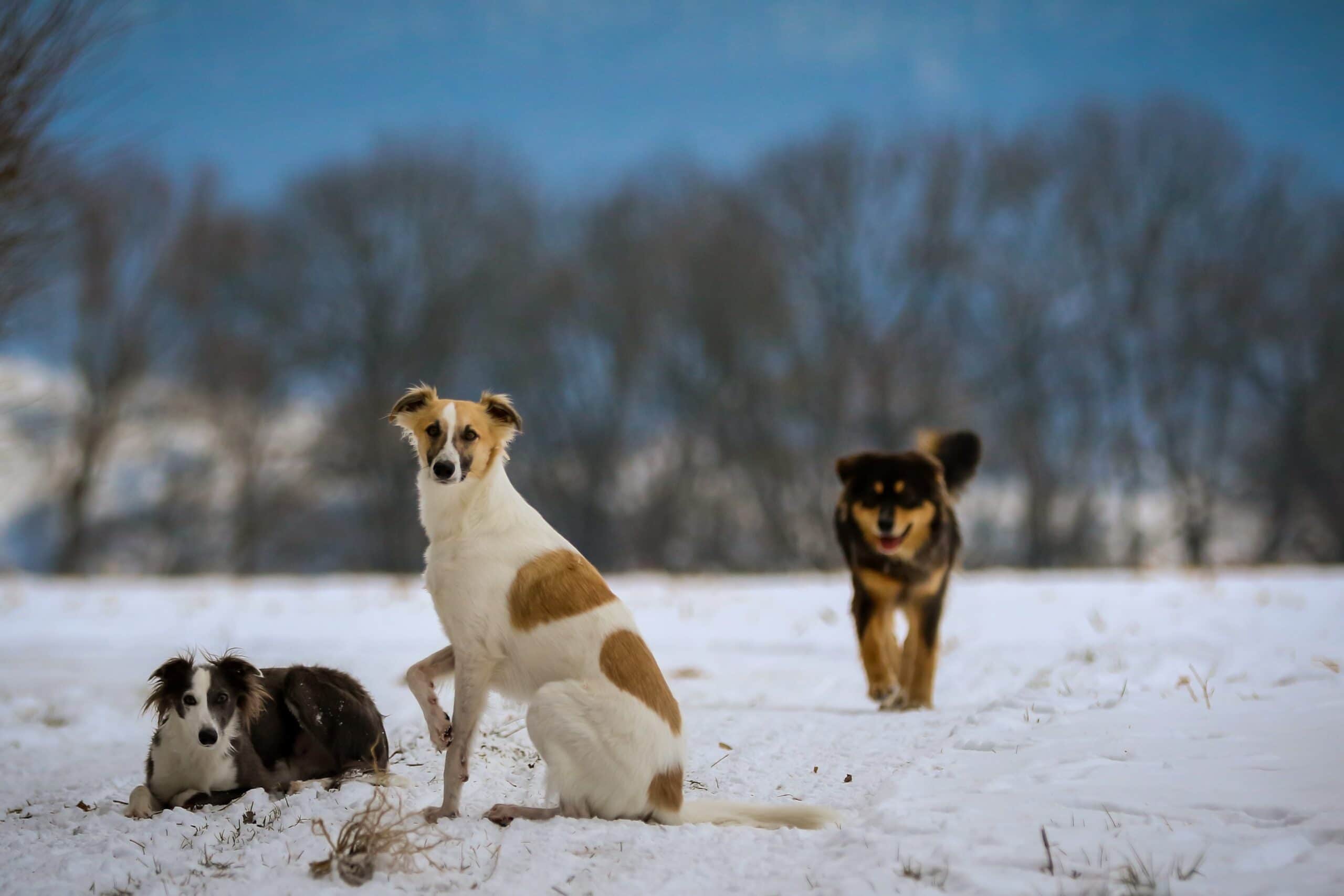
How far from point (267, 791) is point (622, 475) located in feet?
80.8

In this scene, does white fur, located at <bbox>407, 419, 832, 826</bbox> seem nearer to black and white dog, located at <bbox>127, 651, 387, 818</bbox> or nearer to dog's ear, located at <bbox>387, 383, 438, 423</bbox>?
dog's ear, located at <bbox>387, 383, 438, 423</bbox>

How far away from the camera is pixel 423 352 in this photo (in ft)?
96.8

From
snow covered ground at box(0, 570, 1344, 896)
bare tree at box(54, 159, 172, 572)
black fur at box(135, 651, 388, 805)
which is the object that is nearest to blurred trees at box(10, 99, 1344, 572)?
bare tree at box(54, 159, 172, 572)

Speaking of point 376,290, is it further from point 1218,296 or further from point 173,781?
point 173,781

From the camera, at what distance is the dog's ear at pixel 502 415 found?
4.69m

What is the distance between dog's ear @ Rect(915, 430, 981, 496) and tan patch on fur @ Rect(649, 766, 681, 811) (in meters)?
4.18

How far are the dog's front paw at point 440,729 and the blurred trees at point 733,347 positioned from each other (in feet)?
76.3

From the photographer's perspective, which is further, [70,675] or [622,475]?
[622,475]

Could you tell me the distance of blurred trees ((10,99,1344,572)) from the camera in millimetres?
26562

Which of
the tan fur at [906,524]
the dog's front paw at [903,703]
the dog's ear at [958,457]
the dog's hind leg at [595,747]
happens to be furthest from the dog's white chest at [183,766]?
the dog's ear at [958,457]

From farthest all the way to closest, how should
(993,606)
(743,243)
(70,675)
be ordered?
(743,243) → (993,606) → (70,675)

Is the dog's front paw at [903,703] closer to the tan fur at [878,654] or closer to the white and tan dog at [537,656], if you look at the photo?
the tan fur at [878,654]

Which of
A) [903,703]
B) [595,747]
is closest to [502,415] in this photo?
[595,747]

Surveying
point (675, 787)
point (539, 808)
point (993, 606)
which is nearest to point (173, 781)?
point (539, 808)
